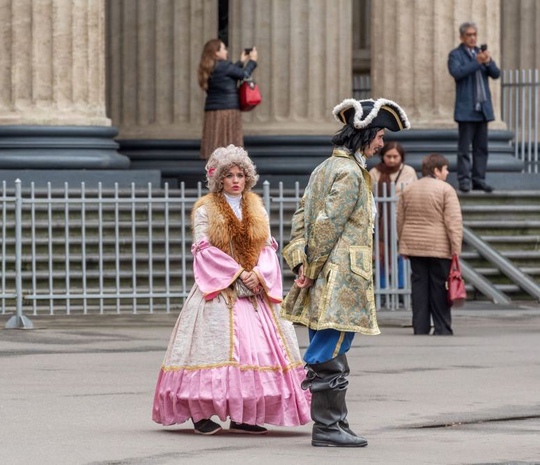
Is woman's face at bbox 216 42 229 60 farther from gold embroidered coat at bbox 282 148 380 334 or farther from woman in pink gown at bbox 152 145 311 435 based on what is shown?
gold embroidered coat at bbox 282 148 380 334

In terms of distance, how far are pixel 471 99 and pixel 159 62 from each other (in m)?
5.41

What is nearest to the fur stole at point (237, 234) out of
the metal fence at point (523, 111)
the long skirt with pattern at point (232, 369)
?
the long skirt with pattern at point (232, 369)

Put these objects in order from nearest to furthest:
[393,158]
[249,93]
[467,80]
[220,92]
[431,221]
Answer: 1. [431,221]
2. [393,158]
3. [467,80]
4. [249,93]
5. [220,92]

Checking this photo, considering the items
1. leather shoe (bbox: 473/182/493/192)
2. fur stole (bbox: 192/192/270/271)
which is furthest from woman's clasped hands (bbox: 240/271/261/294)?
leather shoe (bbox: 473/182/493/192)

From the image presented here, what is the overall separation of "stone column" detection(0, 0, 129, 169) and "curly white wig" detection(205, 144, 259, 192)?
10.1 metres

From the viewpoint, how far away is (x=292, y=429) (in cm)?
1055

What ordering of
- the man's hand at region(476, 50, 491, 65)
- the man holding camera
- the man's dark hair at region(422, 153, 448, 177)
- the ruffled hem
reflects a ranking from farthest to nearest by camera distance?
the man holding camera
the man's hand at region(476, 50, 491, 65)
the man's dark hair at region(422, 153, 448, 177)
the ruffled hem

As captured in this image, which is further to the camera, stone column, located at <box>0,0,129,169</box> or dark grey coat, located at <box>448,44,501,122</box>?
dark grey coat, located at <box>448,44,501,122</box>

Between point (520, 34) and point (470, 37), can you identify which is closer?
point (470, 37)

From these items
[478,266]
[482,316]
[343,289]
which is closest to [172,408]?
[343,289]

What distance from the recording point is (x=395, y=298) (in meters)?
18.8

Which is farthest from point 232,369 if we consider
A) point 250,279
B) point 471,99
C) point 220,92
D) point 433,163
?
point 220,92

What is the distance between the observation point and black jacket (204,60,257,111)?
70.1 feet

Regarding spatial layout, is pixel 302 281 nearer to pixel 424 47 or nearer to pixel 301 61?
pixel 424 47
